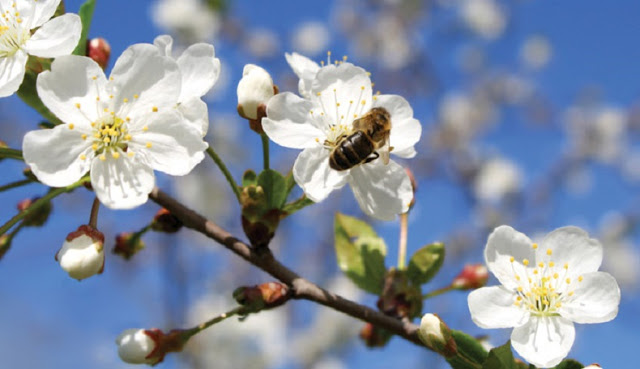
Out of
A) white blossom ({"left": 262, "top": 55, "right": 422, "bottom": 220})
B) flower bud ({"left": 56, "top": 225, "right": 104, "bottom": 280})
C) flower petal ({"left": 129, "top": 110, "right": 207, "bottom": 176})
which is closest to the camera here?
flower bud ({"left": 56, "top": 225, "right": 104, "bottom": 280})

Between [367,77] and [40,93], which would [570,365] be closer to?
[367,77]

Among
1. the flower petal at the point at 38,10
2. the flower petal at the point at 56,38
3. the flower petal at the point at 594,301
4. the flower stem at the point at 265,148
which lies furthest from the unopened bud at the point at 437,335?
the flower petal at the point at 38,10

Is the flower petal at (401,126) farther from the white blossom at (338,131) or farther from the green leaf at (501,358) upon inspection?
the green leaf at (501,358)

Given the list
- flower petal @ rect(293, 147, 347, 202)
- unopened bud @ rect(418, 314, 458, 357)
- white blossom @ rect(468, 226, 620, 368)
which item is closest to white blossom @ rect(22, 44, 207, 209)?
flower petal @ rect(293, 147, 347, 202)

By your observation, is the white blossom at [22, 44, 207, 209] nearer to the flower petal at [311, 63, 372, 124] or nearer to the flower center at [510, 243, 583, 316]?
the flower petal at [311, 63, 372, 124]

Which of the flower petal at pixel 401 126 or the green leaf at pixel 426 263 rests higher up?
the flower petal at pixel 401 126

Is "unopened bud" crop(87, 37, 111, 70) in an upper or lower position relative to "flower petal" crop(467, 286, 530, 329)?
lower

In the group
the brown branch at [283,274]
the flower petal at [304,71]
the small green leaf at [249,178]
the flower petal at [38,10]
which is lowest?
the brown branch at [283,274]
